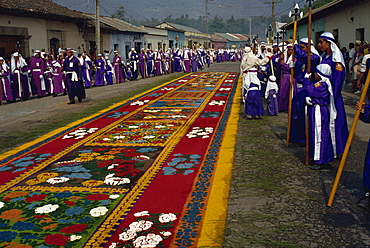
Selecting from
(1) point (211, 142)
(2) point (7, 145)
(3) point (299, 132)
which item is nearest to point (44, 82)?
(2) point (7, 145)

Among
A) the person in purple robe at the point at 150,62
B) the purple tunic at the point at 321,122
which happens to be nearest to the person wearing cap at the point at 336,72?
the purple tunic at the point at 321,122

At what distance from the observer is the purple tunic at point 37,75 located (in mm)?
14500

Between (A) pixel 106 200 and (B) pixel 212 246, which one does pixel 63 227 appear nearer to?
A: (A) pixel 106 200

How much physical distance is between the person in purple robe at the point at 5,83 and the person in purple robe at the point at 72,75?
271 cm

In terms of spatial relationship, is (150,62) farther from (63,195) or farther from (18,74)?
(63,195)

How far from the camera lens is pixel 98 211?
3945mm

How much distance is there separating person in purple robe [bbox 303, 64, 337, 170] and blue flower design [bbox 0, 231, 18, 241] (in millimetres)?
3534

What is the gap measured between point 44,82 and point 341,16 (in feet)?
45.3

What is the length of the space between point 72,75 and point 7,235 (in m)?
9.03

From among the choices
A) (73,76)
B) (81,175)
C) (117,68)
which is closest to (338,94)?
(81,175)

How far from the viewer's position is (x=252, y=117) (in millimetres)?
8781

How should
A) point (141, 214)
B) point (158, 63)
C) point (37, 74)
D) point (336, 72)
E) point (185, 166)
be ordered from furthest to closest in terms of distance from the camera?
point (158, 63), point (37, 74), point (185, 166), point (336, 72), point (141, 214)

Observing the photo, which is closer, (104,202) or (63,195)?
(104,202)

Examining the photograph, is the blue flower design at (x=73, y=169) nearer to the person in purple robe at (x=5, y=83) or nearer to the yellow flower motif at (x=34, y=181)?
the yellow flower motif at (x=34, y=181)
